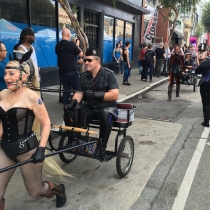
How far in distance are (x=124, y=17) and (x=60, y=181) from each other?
14522 millimetres

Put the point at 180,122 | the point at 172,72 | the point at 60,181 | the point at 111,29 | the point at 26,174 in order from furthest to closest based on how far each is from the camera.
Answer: the point at 111,29
the point at 172,72
the point at 180,122
the point at 60,181
the point at 26,174

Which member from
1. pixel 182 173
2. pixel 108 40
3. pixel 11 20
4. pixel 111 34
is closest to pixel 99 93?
pixel 182 173

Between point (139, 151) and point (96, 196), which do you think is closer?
point (96, 196)

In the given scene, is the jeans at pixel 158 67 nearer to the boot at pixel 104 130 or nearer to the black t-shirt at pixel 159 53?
the black t-shirt at pixel 159 53

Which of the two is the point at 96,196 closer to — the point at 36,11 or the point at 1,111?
the point at 1,111

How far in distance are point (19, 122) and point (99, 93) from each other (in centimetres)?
132

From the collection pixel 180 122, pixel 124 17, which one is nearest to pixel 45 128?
pixel 180 122

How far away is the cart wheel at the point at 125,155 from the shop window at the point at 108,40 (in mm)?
11398

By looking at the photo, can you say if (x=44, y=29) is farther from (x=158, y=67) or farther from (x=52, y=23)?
(x=158, y=67)

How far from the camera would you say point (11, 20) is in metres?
8.70

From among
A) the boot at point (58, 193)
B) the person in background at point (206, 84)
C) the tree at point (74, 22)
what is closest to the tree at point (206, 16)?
the person in background at point (206, 84)

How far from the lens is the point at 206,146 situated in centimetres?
505

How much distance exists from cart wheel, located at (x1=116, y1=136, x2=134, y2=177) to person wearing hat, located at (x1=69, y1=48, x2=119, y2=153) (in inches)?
9.7

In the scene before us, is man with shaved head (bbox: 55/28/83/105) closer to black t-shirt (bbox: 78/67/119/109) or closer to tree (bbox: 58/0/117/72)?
tree (bbox: 58/0/117/72)
